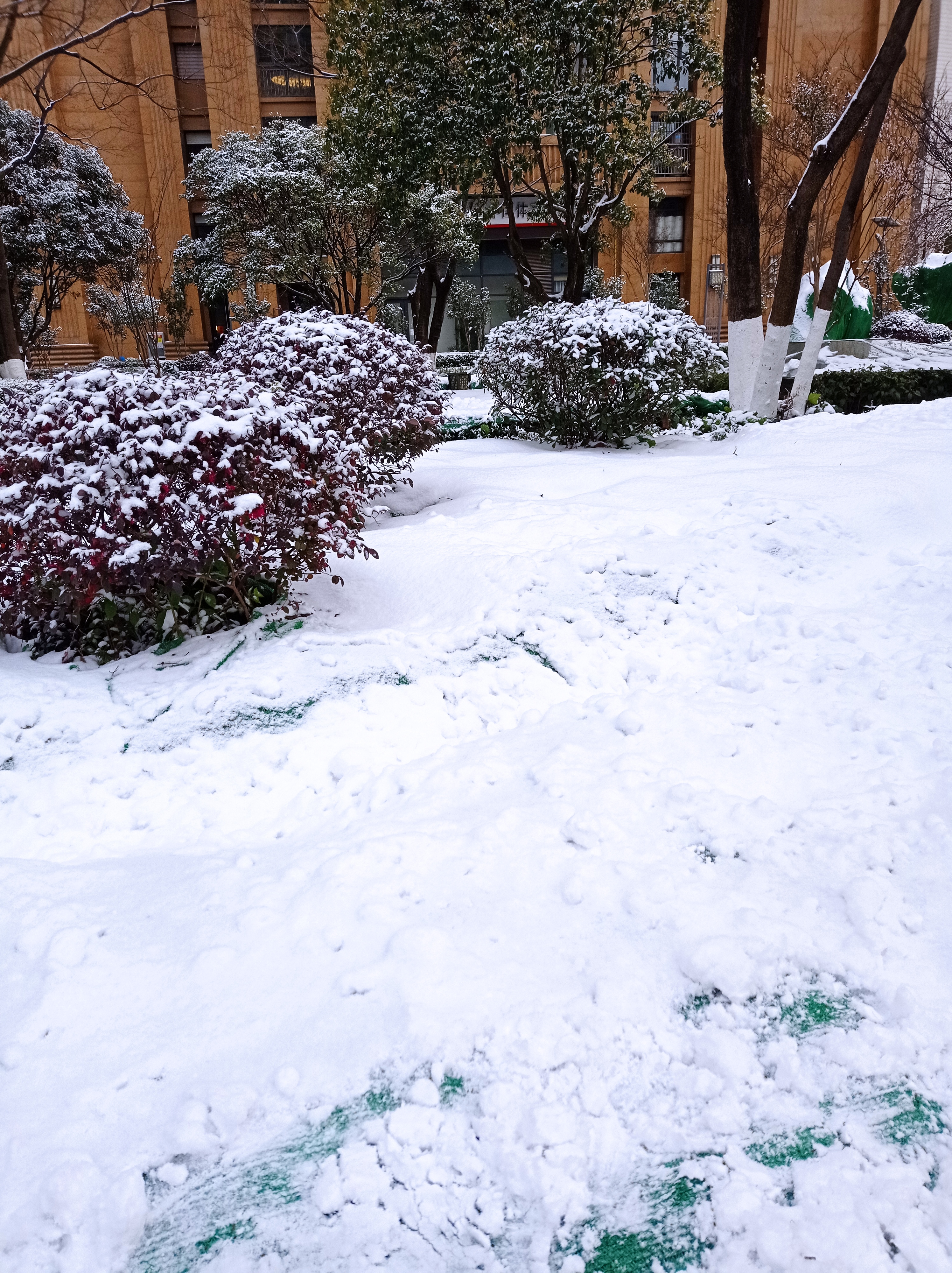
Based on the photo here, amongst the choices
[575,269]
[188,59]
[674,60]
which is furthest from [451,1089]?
[188,59]

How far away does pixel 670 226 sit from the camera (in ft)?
94.3

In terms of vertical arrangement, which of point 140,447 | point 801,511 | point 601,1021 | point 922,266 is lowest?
point 601,1021

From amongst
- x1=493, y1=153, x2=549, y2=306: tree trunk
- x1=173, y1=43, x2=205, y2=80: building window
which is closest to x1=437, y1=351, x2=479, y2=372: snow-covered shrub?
x1=493, y1=153, x2=549, y2=306: tree trunk

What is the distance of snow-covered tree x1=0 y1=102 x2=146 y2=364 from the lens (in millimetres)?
15711

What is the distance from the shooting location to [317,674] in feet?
11.2

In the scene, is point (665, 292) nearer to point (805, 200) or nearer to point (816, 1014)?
point (805, 200)

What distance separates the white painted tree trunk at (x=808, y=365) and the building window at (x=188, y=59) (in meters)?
24.3

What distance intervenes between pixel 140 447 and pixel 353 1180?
2.88m

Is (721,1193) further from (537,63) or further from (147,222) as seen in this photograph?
(147,222)

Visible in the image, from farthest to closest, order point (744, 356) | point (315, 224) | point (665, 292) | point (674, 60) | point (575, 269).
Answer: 1. point (665, 292)
2. point (315, 224)
3. point (575, 269)
4. point (674, 60)
5. point (744, 356)

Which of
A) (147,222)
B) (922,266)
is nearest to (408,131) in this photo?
(922,266)

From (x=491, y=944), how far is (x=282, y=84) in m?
30.9

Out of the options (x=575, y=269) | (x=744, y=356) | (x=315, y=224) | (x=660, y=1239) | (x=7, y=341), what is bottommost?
(x=660, y=1239)

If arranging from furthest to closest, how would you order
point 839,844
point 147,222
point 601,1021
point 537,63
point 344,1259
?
point 147,222, point 537,63, point 839,844, point 601,1021, point 344,1259
